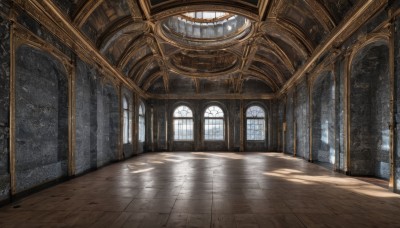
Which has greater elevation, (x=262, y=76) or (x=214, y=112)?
(x=262, y=76)

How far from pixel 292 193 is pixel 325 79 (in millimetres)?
8121

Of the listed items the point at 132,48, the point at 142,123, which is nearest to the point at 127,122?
the point at 142,123

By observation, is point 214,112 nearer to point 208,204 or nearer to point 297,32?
point 297,32

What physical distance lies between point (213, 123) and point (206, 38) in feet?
28.9

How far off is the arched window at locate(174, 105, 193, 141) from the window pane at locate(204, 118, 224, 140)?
132cm

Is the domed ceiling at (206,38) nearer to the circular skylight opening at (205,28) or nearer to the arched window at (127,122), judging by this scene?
the circular skylight opening at (205,28)

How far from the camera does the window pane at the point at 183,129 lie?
71.2 ft

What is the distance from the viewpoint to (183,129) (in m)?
21.7

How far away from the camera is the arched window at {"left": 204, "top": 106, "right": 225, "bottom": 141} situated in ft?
71.0

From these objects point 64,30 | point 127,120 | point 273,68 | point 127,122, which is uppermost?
point 273,68

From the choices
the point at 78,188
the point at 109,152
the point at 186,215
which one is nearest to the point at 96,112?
the point at 109,152

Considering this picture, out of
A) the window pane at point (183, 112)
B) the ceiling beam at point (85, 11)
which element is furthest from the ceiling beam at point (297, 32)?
the window pane at point (183, 112)

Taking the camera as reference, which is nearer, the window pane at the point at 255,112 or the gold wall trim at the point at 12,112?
the gold wall trim at the point at 12,112

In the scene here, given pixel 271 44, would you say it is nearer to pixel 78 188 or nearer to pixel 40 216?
pixel 78 188
